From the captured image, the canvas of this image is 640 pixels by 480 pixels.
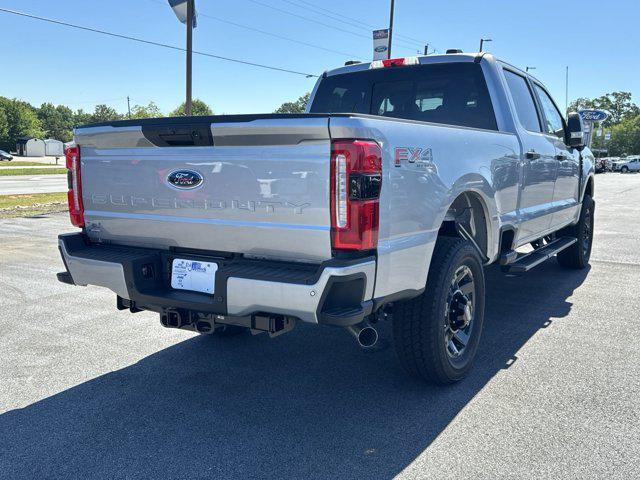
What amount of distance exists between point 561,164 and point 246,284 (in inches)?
165

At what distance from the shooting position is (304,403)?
3.43m

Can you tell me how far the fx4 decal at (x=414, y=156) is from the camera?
2.90m

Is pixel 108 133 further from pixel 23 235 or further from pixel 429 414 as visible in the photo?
pixel 23 235

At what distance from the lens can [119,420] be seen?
10.6 feet

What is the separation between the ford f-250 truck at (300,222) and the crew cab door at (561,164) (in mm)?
1487

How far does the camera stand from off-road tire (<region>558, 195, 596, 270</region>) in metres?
7.11

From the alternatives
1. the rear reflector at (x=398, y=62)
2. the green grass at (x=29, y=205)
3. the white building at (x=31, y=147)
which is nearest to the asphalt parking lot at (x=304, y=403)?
the rear reflector at (x=398, y=62)

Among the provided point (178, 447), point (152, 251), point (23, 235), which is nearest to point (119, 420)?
point (178, 447)

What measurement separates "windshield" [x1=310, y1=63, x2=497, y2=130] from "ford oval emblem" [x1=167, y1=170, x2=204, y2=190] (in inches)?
95.2

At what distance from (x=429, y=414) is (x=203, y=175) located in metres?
1.83

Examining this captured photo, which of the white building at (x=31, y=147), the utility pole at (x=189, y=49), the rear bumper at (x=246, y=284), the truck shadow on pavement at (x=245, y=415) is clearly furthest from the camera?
the white building at (x=31, y=147)

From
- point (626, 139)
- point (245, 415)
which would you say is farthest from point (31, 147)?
point (245, 415)

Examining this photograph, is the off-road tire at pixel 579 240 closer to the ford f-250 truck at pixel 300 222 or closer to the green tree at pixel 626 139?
the ford f-250 truck at pixel 300 222

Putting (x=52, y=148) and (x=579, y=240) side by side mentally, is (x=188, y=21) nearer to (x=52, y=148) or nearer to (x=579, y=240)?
(x=579, y=240)
